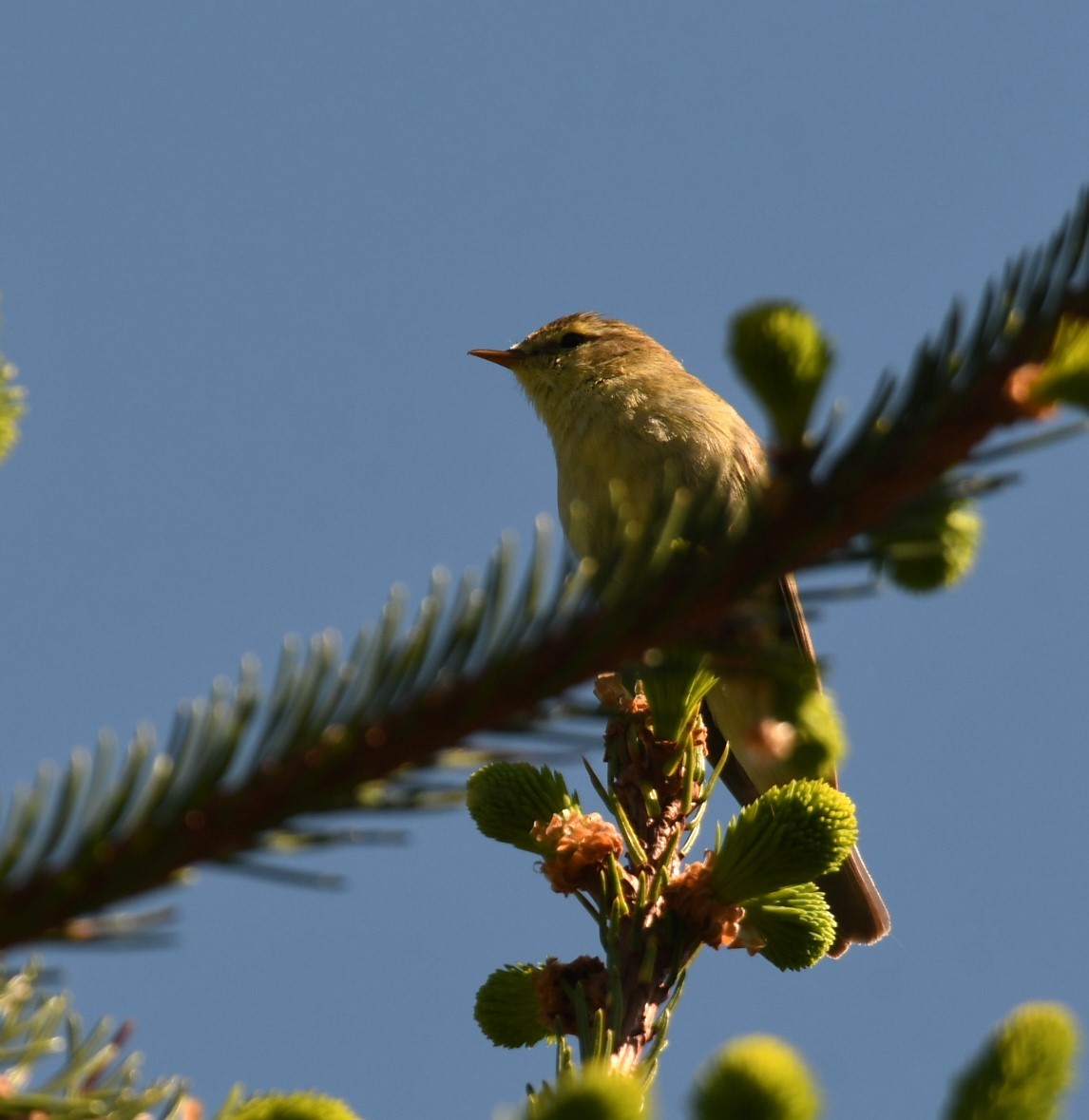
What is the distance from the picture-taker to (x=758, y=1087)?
110 cm

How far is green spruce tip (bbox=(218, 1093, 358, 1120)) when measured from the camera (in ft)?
4.50

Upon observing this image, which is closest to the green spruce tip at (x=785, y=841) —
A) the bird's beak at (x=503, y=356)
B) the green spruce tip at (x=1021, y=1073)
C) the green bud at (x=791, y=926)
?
the green bud at (x=791, y=926)

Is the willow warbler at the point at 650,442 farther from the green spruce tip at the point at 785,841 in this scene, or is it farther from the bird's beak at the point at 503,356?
the green spruce tip at the point at 785,841

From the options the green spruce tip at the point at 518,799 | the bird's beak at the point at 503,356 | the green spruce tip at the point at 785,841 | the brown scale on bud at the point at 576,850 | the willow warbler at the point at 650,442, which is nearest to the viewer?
the green spruce tip at the point at 785,841

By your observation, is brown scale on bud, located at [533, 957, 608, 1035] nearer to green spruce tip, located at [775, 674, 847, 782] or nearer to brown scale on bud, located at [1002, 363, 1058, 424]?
green spruce tip, located at [775, 674, 847, 782]

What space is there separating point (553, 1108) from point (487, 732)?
31 cm

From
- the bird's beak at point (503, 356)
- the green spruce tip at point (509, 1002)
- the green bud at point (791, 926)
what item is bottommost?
the green spruce tip at point (509, 1002)

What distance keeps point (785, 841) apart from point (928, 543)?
4.00 ft

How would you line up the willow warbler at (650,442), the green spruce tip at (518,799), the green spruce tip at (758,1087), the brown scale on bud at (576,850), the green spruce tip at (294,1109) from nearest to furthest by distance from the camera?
the green spruce tip at (758,1087) < the green spruce tip at (294,1109) < the brown scale on bud at (576,850) < the green spruce tip at (518,799) < the willow warbler at (650,442)

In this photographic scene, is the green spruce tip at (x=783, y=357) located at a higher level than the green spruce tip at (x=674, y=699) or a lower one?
lower

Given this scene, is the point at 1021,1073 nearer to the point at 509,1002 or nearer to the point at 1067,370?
the point at 1067,370

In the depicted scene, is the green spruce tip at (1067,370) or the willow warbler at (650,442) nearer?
the green spruce tip at (1067,370)

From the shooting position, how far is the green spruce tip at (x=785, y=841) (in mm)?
2184

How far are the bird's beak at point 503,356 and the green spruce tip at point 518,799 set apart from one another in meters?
4.64
